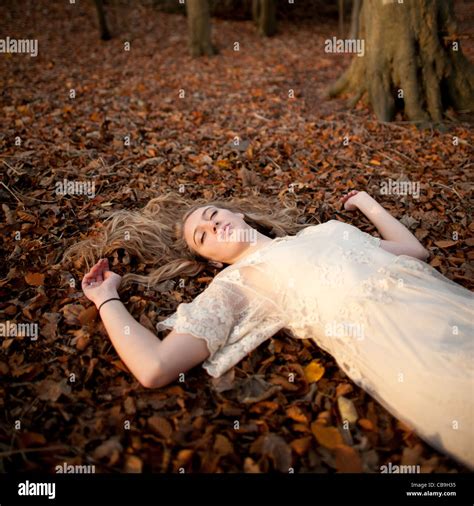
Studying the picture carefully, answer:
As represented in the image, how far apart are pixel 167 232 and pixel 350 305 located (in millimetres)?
1849

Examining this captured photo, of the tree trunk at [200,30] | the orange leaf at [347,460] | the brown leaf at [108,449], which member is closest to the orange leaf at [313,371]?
the orange leaf at [347,460]

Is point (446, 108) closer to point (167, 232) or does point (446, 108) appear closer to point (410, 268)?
point (410, 268)

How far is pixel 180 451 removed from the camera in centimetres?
221

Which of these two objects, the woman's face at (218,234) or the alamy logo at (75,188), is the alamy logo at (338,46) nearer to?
the alamy logo at (75,188)

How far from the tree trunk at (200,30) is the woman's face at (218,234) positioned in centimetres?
819

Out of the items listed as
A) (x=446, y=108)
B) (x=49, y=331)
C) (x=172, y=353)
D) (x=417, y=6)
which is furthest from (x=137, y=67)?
(x=172, y=353)

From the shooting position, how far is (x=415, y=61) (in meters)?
5.38

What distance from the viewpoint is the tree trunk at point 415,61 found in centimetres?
525

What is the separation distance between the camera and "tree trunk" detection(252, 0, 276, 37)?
1181cm

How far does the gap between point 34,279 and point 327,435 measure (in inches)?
102

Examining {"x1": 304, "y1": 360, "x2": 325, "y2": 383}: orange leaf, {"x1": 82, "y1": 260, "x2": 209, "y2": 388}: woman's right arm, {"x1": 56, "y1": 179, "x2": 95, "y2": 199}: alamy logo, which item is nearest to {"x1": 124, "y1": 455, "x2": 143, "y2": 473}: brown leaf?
{"x1": 82, "y1": 260, "x2": 209, "y2": 388}: woman's right arm

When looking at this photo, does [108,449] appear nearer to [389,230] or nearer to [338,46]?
[389,230]

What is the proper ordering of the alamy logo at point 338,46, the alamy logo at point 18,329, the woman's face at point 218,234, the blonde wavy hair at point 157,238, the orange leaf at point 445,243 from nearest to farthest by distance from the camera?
the alamy logo at point 18,329, the woman's face at point 218,234, the blonde wavy hair at point 157,238, the orange leaf at point 445,243, the alamy logo at point 338,46

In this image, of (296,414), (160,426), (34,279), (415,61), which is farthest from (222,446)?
(415,61)
